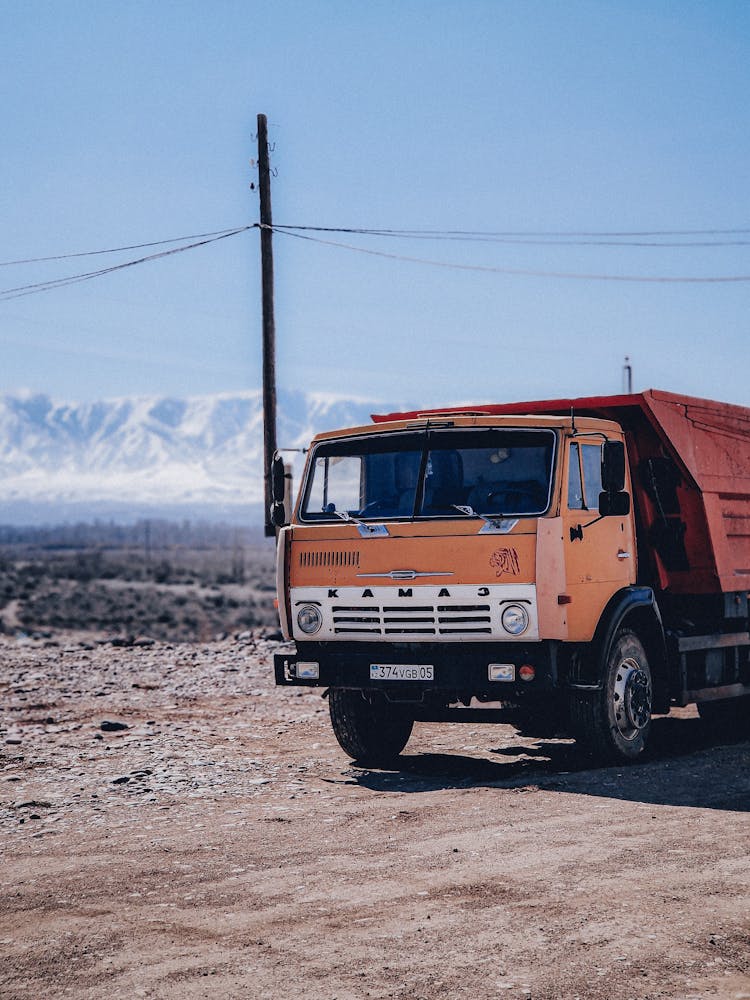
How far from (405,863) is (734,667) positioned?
657 centimetres

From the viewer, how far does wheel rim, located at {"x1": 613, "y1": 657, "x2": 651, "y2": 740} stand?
1096cm

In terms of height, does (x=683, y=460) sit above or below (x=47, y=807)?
above

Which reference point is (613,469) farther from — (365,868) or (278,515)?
(365,868)

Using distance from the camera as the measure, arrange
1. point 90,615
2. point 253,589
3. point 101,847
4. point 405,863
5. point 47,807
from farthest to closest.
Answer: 1. point 253,589
2. point 90,615
3. point 47,807
4. point 101,847
5. point 405,863

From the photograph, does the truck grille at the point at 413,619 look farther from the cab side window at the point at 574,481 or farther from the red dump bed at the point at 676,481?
the red dump bed at the point at 676,481

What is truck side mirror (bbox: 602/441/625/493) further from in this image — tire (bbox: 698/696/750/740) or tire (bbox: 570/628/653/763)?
tire (bbox: 698/696/750/740)

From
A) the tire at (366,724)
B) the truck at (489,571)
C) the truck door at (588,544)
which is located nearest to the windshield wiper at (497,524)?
the truck at (489,571)

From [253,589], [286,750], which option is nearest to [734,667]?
[286,750]

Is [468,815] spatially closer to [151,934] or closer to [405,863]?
[405,863]

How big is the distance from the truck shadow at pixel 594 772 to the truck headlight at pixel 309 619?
54.8 inches

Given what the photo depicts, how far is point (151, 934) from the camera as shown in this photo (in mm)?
6223

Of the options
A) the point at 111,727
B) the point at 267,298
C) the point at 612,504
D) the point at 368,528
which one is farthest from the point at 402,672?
the point at 267,298

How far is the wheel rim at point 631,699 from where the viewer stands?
36.0ft

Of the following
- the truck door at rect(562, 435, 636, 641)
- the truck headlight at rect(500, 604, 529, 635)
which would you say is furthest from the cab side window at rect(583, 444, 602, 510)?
the truck headlight at rect(500, 604, 529, 635)
